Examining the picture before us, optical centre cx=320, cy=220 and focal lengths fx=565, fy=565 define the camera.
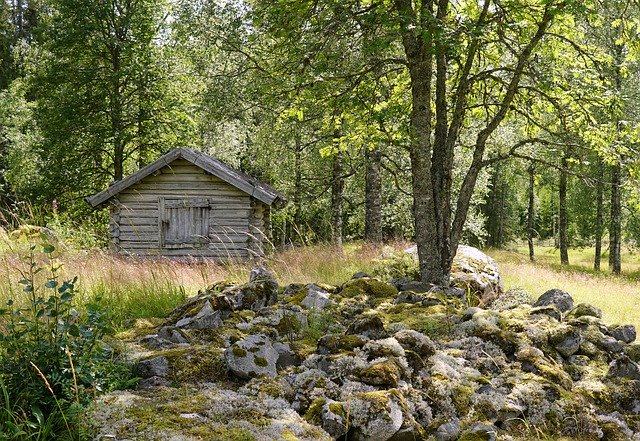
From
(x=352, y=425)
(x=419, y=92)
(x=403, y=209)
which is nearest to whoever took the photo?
(x=352, y=425)

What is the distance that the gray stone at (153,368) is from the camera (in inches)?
166

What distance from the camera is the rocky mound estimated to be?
12.1ft

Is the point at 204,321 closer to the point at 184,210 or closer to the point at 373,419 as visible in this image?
the point at 373,419

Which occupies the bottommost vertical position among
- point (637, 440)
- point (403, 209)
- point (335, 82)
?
point (637, 440)

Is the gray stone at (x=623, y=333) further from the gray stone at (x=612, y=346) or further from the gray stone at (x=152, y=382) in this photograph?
A: the gray stone at (x=152, y=382)

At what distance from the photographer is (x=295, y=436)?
11.4ft

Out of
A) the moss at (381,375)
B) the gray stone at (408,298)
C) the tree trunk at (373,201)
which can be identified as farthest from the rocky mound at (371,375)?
the tree trunk at (373,201)

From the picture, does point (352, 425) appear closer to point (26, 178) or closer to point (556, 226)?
point (26, 178)

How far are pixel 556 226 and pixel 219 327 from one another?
5410 cm

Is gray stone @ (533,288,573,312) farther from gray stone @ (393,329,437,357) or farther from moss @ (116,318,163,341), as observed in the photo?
moss @ (116,318,163,341)

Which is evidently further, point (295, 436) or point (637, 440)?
point (637, 440)

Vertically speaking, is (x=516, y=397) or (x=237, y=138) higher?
(x=237, y=138)

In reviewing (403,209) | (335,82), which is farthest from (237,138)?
(335,82)

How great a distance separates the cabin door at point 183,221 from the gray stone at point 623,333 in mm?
12330
